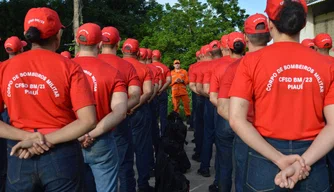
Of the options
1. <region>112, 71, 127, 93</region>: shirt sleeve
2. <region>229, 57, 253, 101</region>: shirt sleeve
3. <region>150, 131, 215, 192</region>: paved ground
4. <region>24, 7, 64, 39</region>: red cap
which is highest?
<region>24, 7, 64, 39</region>: red cap

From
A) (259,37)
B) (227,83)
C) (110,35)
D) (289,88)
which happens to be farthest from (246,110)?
(110,35)

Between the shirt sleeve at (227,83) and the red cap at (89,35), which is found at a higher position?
the red cap at (89,35)

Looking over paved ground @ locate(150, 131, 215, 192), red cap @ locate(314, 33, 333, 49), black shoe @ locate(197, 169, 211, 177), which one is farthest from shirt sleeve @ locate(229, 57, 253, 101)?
black shoe @ locate(197, 169, 211, 177)

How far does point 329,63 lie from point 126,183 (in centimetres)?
307

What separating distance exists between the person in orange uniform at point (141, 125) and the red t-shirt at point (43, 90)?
136 inches

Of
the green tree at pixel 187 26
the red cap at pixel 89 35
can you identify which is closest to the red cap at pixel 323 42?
the red cap at pixel 89 35

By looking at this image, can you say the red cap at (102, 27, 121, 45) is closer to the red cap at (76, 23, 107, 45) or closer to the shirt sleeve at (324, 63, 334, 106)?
the red cap at (76, 23, 107, 45)

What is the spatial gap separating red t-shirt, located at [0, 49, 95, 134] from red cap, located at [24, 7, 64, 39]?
0.14m

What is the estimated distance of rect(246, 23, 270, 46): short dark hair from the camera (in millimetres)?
3761

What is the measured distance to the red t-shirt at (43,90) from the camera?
8.80 ft

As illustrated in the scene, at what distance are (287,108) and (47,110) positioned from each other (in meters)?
1.47

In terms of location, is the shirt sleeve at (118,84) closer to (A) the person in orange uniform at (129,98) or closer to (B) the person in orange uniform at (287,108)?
(A) the person in orange uniform at (129,98)

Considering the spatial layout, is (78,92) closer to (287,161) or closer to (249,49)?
(287,161)

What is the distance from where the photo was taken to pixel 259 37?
3.77 m
